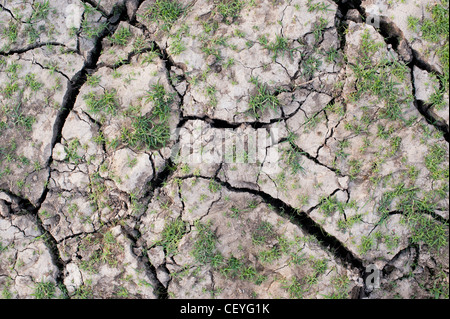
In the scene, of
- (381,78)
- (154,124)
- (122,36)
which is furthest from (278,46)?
(122,36)

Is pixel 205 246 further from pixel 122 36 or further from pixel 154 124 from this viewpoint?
pixel 122 36

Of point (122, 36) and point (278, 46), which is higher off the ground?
point (122, 36)

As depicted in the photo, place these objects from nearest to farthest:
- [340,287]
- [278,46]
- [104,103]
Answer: [340,287] → [278,46] → [104,103]

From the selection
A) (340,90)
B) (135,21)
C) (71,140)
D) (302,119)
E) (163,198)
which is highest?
(135,21)

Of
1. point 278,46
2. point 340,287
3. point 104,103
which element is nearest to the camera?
point 340,287

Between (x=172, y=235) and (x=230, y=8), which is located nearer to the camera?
(x=172, y=235)

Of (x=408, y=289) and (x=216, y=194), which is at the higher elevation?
(x=216, y=194)

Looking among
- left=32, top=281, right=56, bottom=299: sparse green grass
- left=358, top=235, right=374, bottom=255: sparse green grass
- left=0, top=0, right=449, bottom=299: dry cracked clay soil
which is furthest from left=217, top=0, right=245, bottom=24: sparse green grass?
left=32, top=281, right=56, bottom=299: sparse green grass

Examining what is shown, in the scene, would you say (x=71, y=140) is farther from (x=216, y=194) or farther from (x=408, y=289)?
(x=408, y=289)

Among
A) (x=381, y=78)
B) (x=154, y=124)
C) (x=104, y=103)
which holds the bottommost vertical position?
(x=154, y=124)

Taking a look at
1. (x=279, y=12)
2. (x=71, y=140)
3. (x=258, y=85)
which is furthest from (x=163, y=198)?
(x=279, y=12)
